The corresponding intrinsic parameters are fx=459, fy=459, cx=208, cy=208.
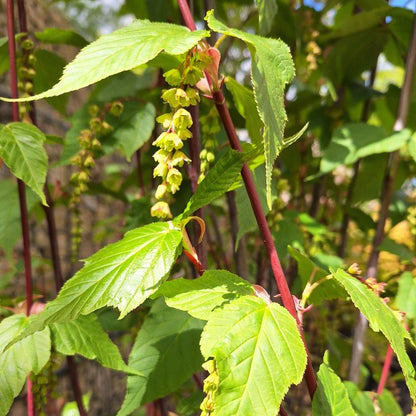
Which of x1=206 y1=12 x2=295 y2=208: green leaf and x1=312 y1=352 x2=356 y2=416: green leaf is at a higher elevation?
x1=206 y1=12 x2=295 y2=208: green leaf

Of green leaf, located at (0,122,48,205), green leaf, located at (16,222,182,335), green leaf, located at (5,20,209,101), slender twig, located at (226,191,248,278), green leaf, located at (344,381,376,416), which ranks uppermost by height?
green leaf, located at (5,20,209,101)

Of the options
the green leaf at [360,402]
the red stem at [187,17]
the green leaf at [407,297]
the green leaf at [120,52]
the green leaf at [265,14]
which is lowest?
the green leaf at [360,402]

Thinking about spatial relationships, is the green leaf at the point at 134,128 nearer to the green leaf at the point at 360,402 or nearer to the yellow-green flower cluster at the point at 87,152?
the yellow-green flower cluster at the point at 87,152

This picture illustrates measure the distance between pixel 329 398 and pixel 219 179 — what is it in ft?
0.78

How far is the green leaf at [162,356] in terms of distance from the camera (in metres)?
0.60

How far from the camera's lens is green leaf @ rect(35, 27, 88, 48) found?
2.63 ft

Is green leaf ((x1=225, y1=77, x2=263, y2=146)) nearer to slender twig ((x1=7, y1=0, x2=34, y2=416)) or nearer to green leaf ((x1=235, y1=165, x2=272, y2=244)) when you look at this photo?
green leaf ((x1=235, y1=165, x2=272, y2=244))

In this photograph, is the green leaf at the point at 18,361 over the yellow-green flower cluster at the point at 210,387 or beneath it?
beneath

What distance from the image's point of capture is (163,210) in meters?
0.48

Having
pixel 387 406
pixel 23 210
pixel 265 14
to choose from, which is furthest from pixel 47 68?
pixel 387 406

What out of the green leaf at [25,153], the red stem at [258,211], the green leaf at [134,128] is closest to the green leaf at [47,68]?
the green leaf at [134,128]

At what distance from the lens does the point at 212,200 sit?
47cm

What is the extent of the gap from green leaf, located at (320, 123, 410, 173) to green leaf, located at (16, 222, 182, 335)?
456mm

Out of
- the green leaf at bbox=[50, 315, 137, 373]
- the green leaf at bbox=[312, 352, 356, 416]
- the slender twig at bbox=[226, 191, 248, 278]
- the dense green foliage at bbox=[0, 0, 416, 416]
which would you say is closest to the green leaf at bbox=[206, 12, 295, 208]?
the dense green foliage at bbox=[0, 0, 416, 416]
